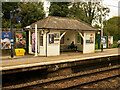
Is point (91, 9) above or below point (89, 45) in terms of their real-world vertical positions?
above

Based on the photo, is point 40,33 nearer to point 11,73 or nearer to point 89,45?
point 89,45

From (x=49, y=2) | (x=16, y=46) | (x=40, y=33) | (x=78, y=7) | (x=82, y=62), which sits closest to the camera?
(x=82, y=62)

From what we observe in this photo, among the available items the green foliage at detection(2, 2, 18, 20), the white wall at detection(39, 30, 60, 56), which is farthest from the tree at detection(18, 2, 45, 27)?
the white wall at detection(39, 30, 60, 56)

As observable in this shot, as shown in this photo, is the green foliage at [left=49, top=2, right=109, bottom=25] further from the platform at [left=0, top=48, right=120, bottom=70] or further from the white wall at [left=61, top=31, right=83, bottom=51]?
the platform at [left=0, top=48, right=120, bottom=70]

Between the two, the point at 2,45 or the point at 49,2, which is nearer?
the point at 2,45

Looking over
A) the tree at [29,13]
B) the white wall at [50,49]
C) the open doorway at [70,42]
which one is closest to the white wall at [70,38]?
the open doorway at [70,42]

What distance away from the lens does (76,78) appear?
8281 millimetres

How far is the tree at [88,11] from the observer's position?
93.0 feet

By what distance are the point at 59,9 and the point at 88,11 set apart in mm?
7854

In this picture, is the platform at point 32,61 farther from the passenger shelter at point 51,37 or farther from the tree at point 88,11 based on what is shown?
the tree at point 88,11

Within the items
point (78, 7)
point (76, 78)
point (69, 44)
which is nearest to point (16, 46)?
point (69, 44)

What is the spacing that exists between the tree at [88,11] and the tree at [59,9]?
234 cm

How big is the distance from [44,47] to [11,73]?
503cm

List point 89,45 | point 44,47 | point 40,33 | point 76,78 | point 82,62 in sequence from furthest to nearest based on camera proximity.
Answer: point 89,45, point 40,33, point 44,47, point 82,62, point 76,78
